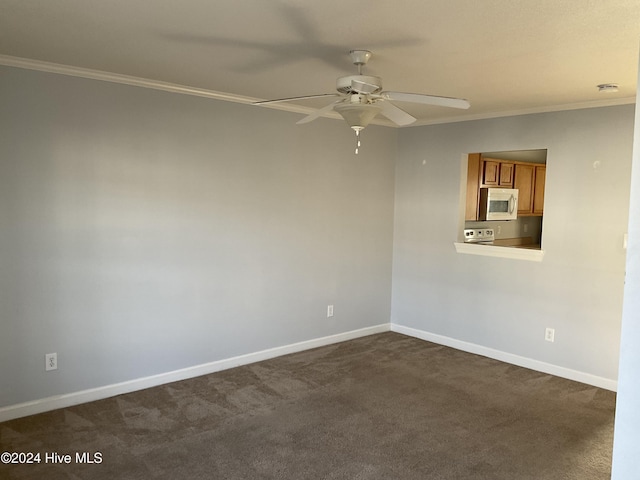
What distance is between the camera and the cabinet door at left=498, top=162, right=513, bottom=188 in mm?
5875

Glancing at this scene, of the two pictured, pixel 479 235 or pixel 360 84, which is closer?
pixel 360 84

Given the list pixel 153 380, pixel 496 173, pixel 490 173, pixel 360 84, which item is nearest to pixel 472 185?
pixel 490 173

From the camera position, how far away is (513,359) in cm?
455

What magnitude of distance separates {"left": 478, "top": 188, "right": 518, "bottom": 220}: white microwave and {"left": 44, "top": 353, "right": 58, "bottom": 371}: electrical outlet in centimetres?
452

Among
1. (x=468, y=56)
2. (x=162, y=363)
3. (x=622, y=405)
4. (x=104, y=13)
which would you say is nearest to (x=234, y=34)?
(x=104, y=13)

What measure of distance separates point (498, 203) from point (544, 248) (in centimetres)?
162

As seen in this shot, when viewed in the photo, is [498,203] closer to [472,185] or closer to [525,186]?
[472,185]

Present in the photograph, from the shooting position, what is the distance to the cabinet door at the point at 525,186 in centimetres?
628

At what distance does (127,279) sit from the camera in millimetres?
3631

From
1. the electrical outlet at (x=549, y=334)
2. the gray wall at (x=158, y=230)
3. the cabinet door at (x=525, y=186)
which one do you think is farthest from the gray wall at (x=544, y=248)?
the cabinet door at (x=525, y=186)

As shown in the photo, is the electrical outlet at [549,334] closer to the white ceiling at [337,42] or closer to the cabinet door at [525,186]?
the white ceiling at [337,42]

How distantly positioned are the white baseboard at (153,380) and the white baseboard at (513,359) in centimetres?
68

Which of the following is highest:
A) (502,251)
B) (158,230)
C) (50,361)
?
(158,230)

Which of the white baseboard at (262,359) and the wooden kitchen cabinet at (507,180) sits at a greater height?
the wooden kitchen cabinet at (507,180)
